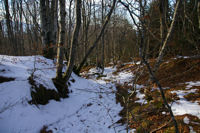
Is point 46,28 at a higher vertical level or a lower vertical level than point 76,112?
higher

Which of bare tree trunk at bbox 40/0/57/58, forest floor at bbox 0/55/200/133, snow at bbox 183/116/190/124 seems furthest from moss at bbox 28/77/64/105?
snow at bbox 183/116/190/124

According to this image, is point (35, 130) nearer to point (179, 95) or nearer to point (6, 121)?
point (6, 121)

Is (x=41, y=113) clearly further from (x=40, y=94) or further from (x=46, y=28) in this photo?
(x=46, y=28)

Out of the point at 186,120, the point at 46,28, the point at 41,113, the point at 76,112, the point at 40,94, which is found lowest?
the point at 76,112

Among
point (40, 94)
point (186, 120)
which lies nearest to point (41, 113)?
point (40, 94)

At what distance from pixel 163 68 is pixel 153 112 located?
3.86 m

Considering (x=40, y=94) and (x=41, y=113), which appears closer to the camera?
(x=41, y=113)

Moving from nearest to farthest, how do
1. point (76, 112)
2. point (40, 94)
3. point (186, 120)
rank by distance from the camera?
1. point (186, 120)
2. point (40, 94)
3. point (76, 112)

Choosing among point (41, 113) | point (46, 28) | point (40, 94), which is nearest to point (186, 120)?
point (41, 113)

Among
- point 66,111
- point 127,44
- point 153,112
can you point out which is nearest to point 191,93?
point 153,112

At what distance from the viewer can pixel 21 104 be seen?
2818 mm

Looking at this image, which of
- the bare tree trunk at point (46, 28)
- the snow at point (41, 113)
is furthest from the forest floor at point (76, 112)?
the bare tree trunk at point (46, 28)

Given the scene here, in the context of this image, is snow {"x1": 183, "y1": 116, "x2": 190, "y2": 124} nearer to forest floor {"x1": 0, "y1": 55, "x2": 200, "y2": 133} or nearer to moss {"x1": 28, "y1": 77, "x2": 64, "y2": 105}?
forest floor {"x1": 0, "y1": 55, "x2": 200, "y2": 133}

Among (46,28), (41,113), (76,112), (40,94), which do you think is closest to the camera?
(41,113)
